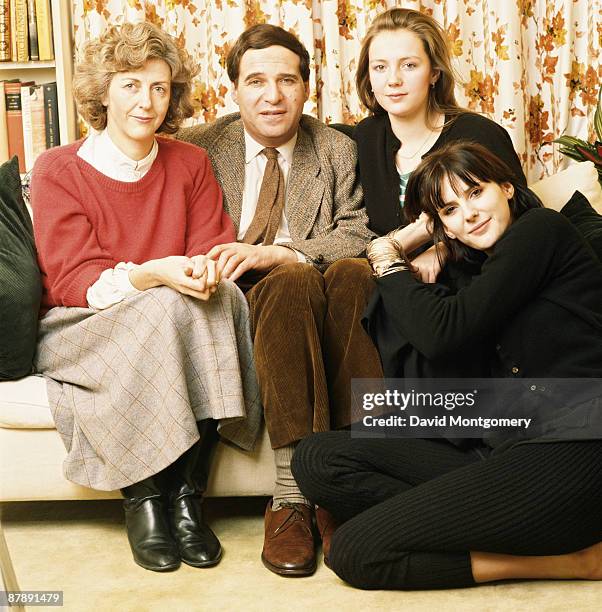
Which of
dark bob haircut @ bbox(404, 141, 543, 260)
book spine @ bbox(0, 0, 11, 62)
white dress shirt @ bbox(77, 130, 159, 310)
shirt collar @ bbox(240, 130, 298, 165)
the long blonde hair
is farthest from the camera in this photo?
book spine @ bbox(0, 0, 11, 62)

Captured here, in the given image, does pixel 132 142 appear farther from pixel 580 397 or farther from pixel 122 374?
pixel 580 397

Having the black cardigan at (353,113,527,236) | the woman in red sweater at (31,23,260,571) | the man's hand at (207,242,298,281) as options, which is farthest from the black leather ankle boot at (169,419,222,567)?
the black cardigan at (353,113,527,236)

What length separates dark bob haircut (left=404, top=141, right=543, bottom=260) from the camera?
175 centimetres

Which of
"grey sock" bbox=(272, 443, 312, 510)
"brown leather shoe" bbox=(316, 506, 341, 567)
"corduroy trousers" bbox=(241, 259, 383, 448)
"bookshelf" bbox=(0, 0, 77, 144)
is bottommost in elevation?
"brown leather shoe" bbox=(316, 506, 341, 567)

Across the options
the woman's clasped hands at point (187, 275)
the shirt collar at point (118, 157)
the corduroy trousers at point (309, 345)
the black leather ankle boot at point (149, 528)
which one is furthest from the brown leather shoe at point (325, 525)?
the shirt collar at point (118, 157)

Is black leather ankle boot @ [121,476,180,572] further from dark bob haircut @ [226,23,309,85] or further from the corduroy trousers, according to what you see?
dark bob haircut @ [226,23,309,85]

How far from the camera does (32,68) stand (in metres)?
3.09

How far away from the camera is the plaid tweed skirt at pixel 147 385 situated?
6.08ft

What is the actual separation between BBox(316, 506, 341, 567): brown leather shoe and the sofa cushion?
1090 mm

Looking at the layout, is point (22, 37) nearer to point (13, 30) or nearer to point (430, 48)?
point (13, 30)

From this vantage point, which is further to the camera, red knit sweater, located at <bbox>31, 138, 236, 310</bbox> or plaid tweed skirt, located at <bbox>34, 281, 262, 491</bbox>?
red knit sweater, located at <bbox>31, 138, 236, 310</bbox>

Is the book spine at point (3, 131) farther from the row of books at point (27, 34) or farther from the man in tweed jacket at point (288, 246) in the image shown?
the man in tweed jacket at point (288, 246)

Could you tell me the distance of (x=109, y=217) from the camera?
2115 mm

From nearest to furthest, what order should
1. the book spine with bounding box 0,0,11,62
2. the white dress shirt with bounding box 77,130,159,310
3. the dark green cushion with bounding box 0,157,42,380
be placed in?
1. the dark green cushion with bounding box 0,157,42,380
2. the white dress shirt with bounding box 77,130,159,310
3. the book spine with bounding box 0,0,11,62
